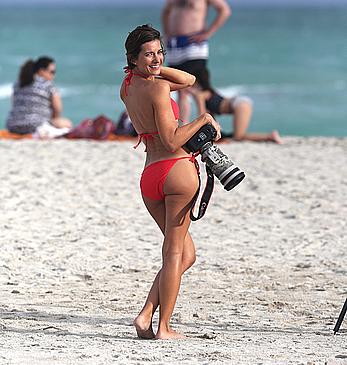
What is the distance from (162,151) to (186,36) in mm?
6838

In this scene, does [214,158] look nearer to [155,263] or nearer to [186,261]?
[186,261]

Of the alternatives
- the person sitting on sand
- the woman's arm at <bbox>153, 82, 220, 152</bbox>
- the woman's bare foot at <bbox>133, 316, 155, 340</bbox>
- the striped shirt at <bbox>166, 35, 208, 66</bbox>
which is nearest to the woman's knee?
the woman's bare foot at <bbox>133, 316, 155, 340</bbox>

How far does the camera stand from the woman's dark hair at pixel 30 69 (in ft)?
38.9

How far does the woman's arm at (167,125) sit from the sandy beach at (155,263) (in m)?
0.90

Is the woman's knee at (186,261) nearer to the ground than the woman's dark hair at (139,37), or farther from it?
nearer to the ground

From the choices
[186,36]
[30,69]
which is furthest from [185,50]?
[30,69]

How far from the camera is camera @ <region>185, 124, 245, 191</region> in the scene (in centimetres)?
473

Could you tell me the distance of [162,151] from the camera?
487cm

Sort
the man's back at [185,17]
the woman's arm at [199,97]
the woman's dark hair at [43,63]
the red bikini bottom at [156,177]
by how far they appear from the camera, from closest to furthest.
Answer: the red bikini bottom at [156,177] → the woman's arm at [199,97] → the man's back at [185,17] → the woman's dark hair at [43,63]

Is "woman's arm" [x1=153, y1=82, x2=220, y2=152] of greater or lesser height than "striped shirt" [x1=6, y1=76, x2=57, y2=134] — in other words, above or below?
above

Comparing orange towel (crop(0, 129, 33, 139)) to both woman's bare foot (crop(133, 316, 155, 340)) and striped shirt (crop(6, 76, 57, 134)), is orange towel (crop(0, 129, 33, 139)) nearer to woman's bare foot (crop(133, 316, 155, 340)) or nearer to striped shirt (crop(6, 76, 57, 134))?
striped shirt (crop(6, 76, 57, 134))

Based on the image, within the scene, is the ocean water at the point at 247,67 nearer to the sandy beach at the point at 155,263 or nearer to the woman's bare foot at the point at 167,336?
the sandy beach at the point at 155,263

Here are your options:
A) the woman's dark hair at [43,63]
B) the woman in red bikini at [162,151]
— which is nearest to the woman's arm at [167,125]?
the woman in red bikini at [162,151]

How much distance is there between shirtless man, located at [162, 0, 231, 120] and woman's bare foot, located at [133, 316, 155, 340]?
22.0ft
